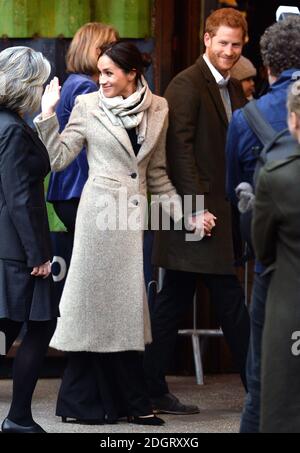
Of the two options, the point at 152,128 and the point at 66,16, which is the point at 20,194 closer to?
the point at 152,128

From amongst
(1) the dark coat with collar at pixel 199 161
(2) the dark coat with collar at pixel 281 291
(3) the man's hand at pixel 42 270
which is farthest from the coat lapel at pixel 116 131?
(2) the dark coat with collar at pixel 281 291

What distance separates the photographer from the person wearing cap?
31.0 feet

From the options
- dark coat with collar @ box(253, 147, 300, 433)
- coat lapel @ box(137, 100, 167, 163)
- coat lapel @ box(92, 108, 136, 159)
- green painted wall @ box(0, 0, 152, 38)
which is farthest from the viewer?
green painted wall @ box(0, 0, 152, 38)

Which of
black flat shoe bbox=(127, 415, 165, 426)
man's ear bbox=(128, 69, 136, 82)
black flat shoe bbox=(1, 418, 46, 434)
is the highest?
man's ear bbox=(128, 69, 136, 82)

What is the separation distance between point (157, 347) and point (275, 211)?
2.67m

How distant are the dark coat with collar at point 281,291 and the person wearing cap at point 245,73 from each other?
3.82 metres

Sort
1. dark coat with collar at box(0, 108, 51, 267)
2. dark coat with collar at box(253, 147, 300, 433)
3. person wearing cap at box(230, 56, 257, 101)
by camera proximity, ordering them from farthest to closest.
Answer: person wearing cap at box(230, 56, 257, 101)
dark coat with collar at box(0, 108, 51, 267)
dark coat with collar at box(253, 147, 300, 433)

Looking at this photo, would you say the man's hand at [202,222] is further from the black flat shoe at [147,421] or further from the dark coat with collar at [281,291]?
the dark coat with collar at [281,291]

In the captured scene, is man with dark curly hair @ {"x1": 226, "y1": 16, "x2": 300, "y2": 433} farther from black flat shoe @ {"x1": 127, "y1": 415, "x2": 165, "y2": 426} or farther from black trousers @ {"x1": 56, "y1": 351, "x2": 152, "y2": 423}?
black flat shoe @ {"x1": 127, "y1": 415, "x2": 165, "y2": 426}

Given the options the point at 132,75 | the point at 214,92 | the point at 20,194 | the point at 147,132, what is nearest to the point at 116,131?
the point at 147,132

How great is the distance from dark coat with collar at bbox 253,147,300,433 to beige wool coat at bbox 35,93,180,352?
80.2 inches

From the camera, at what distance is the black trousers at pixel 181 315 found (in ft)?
26.3

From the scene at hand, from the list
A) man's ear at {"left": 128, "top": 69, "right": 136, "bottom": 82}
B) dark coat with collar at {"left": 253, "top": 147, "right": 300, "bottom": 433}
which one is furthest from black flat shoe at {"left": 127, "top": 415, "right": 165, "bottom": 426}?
dark coat with collar at {"left": 253, "top": 147, "right": 300, "bottom": 433}
